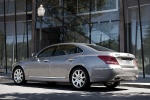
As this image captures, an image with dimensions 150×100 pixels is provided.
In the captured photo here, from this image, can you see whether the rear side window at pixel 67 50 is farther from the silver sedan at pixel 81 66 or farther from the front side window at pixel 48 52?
the front side window at pixel 48 52

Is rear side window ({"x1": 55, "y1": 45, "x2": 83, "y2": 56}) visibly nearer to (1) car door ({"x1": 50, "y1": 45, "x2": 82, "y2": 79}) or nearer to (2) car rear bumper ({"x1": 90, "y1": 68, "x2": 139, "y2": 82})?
(1) car door ({"x1": 50, "y1": 45, "x2": 82, "y2": 79})

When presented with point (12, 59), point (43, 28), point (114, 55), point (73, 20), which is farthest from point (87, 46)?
point (12, 59)

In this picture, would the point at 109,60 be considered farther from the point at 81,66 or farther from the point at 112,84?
the point at 112,84

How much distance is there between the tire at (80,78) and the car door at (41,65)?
1.21m

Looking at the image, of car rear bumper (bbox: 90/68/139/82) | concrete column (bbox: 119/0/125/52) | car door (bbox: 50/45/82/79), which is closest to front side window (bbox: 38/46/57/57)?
car door (bbox: 50/45/82/79)

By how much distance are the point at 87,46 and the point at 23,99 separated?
325 centimetres

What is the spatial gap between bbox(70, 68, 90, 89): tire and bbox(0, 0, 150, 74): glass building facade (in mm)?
7545

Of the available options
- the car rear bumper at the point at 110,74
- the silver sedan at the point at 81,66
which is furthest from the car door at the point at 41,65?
the car rear bumper at the point at 110,74

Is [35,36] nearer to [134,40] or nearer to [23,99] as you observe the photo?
[134,40]

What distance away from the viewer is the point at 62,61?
11.1 meters

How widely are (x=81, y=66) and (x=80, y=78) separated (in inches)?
14.9

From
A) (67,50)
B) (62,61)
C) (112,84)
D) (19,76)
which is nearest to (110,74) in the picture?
(112,84)

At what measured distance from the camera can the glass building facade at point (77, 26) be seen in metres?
18.0

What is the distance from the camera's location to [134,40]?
717 inches
